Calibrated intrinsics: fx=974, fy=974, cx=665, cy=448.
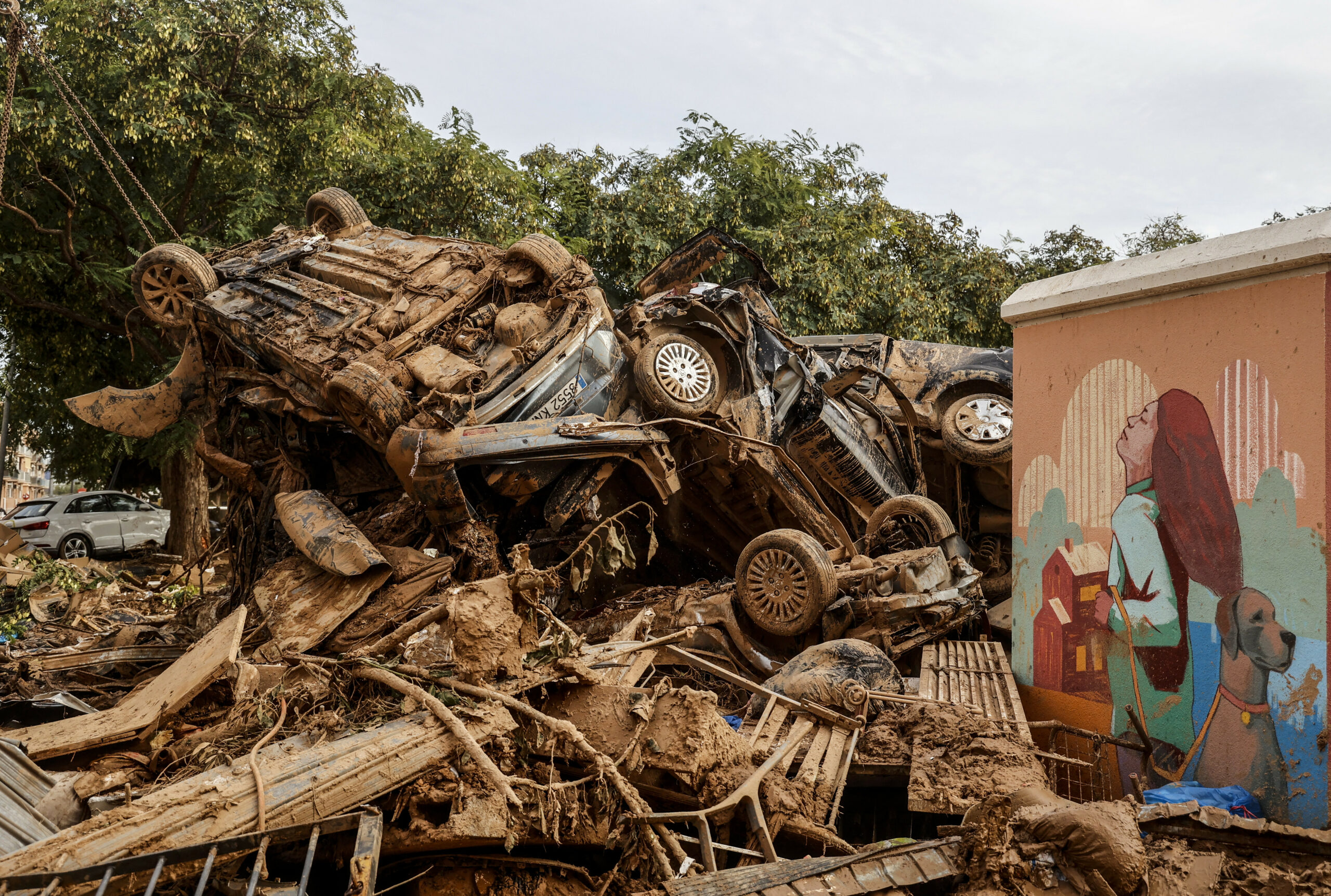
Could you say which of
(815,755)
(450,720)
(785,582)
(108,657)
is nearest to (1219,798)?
(815,755)

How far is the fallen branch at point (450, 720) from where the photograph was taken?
400cm

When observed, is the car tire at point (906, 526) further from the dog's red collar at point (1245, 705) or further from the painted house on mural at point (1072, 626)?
the dog's red collar at point (1245, 705)

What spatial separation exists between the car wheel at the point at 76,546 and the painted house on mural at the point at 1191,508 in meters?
18.2

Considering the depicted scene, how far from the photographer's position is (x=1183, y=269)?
19.1ft

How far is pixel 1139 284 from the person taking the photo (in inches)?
240

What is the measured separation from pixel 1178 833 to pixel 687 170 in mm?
19815

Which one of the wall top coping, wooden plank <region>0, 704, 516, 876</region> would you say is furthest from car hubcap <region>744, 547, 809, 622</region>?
wooden plank <region>0, 704, 516, 876</region>

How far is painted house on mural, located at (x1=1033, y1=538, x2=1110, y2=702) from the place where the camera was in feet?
20.4

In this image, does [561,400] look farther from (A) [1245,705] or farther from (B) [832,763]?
(A) [1245,705]

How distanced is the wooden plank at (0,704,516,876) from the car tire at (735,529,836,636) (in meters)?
4.09

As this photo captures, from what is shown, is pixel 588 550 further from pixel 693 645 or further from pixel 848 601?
pixel 848 601

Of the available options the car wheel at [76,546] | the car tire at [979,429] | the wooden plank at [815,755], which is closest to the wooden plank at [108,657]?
the wooden plank at [815,755]

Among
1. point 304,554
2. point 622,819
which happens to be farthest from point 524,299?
point 622,819

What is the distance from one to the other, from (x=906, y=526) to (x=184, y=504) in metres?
13.4
